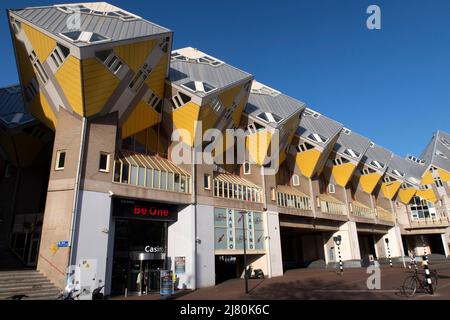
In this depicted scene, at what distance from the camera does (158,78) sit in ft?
88.1

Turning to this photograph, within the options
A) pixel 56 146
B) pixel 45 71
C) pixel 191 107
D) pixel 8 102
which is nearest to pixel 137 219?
pixel 56 146

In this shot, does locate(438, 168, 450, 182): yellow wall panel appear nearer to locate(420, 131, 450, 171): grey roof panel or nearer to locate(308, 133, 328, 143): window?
locate(420, 131, 450, 171): grey roof panel

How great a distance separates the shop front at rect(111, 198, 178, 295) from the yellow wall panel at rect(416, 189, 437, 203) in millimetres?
55385

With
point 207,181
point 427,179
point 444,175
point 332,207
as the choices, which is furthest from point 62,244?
point 444,175

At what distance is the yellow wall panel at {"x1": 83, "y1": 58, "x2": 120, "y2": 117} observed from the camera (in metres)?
20.7

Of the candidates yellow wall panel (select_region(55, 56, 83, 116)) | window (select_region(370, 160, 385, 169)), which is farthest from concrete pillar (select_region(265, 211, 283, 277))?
window (select_region(370, 160, 385, 169))

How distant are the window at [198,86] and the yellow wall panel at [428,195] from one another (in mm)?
52254

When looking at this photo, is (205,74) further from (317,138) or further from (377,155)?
(377,155)

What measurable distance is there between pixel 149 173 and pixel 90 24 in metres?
11.8

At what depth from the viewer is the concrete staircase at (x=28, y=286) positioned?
17.1 meters

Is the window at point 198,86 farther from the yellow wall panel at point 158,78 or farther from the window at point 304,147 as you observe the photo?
the window at point 304,147

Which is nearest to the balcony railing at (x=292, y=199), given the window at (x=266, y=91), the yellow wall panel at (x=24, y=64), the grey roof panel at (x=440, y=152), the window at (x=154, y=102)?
the window at (x=266, y=91)

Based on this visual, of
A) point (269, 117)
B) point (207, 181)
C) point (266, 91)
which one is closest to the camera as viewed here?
point (207, 181)

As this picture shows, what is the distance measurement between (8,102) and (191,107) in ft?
67.2
